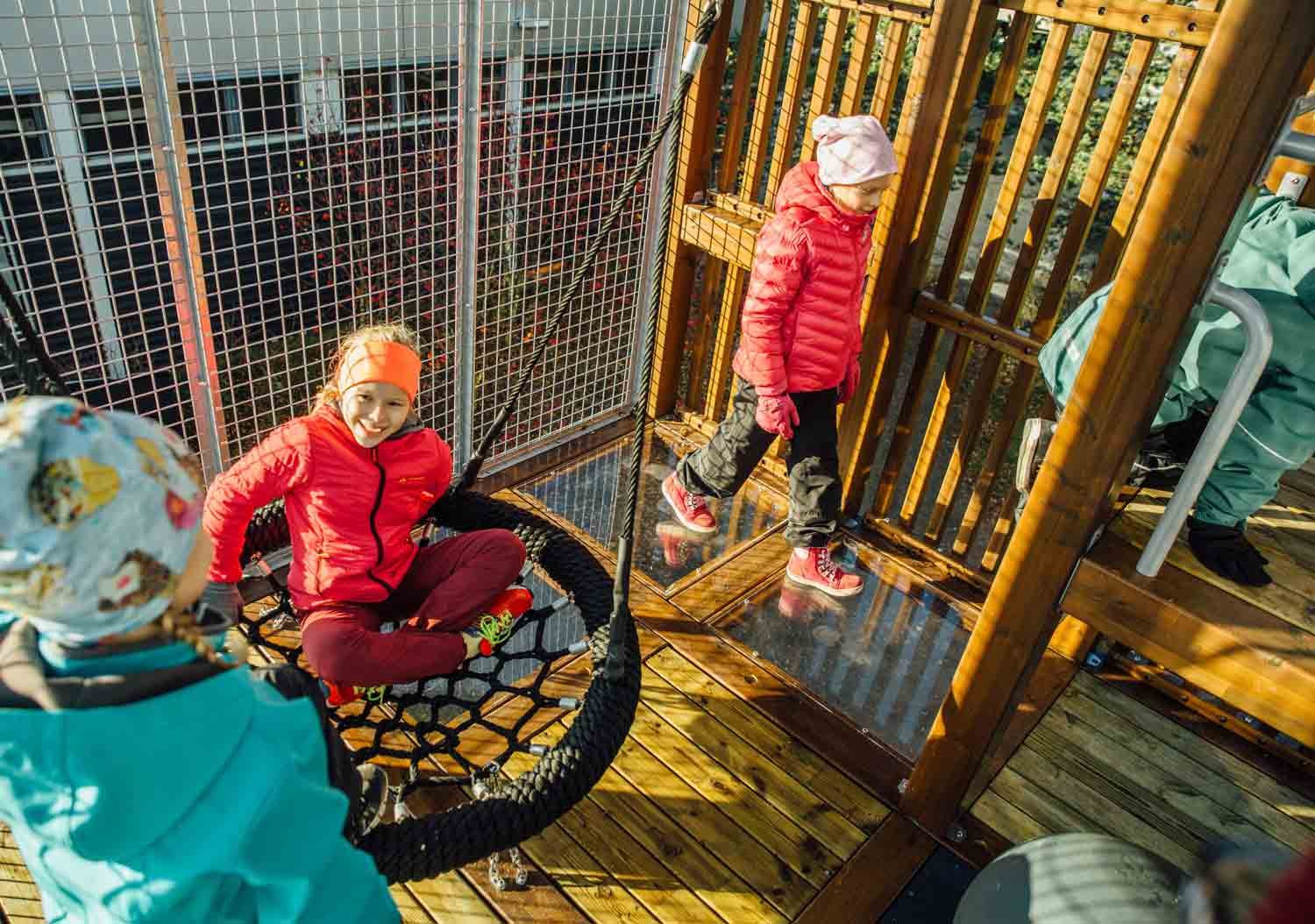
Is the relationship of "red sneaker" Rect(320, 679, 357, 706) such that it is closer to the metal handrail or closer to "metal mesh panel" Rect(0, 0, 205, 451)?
"metal mesh panel" Rect(0, 0, 205, 451)

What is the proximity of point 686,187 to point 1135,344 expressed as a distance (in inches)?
86.5

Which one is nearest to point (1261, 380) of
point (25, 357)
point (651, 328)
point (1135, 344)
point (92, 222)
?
point (1135, 344)

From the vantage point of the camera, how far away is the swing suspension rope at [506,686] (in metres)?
1.69

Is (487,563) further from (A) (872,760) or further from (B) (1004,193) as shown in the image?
(B) (1004,193)

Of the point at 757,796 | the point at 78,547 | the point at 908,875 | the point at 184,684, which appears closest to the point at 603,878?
the point at 757,796

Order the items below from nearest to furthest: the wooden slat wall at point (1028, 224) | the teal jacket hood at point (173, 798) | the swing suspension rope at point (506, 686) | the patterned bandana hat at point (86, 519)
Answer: the patterned bandana hat at point (86, 519), the teal jacket hood at point (173, 798), the swing suspension rope at point (506, 686), the wooden slat wall at point (1028, 224)

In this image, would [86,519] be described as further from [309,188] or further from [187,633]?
[309,188]

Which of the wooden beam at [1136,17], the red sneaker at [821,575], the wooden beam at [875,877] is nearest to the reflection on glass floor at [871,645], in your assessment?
the red sneaker at [821,575]

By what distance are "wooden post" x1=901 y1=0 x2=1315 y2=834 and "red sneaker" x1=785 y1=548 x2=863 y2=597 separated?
0.92m

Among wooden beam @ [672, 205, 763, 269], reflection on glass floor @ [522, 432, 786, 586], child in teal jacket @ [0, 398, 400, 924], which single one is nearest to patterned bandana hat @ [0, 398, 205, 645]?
child in teal jacket @ [0, 398, 400, 924]

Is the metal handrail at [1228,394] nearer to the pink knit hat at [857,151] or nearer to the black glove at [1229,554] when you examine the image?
the black glove at [1229,554]

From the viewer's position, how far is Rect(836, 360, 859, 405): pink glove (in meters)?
3.00

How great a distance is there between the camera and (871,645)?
2.95 metres

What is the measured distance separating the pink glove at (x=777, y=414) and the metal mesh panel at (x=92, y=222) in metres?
1.63
